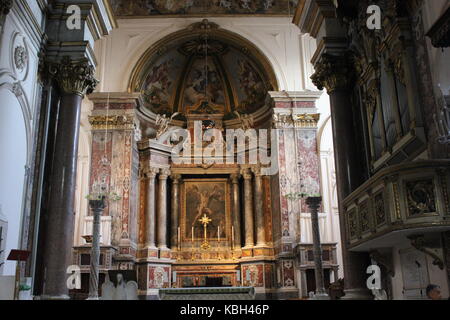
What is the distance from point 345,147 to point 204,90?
1047cm

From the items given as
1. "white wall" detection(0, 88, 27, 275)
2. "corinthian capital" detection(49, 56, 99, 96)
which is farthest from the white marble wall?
"corinthian capital" detection(49, 56, 99, 96)

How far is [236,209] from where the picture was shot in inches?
730

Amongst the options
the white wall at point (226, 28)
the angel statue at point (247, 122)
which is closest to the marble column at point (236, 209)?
the angel statue at point (247, 122)

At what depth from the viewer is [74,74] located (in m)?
10.3

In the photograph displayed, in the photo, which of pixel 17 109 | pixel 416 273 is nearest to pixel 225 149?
pixel 17 109

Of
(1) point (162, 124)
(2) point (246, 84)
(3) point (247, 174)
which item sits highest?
(2) point (246, 84)

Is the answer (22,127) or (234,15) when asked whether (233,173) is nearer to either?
(234,15)

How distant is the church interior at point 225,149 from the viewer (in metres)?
7.59

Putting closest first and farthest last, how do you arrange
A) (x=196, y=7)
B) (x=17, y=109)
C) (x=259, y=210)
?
(x=17, y=109), (x=259, y=210), (x=196, y=7)

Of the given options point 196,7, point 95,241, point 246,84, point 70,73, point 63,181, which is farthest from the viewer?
point 246,84

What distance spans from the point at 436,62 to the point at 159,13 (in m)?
13.1

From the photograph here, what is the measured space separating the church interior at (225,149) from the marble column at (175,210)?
2.4 inches

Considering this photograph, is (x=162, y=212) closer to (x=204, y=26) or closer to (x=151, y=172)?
(x=151, y=172)

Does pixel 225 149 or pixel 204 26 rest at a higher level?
pixel 204 26
